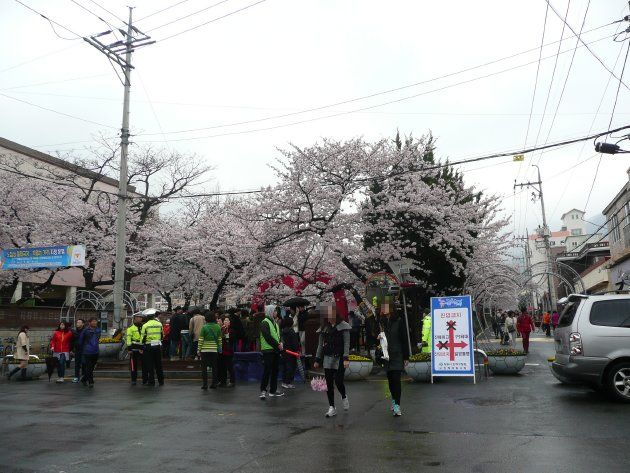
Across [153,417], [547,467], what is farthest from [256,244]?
[547,467]

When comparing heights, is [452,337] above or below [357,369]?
above

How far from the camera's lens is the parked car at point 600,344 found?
9.08 metres

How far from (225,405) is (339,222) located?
371 inches

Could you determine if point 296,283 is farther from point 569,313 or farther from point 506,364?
Answer: point 569,313

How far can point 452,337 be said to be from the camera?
12.3m

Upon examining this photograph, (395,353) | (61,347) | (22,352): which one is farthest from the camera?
(22,352)

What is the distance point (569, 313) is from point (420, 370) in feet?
12.7

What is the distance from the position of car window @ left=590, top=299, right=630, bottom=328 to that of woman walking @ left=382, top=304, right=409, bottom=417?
3620 millimetres

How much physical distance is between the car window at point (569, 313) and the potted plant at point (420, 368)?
331cm

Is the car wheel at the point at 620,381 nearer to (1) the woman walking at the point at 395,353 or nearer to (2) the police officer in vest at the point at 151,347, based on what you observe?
(1) the woman walking at the point at 395,353

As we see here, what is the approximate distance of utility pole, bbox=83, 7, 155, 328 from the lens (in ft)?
63.8

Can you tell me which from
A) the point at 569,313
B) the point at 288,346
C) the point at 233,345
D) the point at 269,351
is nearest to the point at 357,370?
the point at 288,346

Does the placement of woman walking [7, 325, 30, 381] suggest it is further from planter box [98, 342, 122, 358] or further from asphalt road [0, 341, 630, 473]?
asphalt road [0, 341, 630, 473]

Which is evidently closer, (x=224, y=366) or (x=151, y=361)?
(x=224, y=366)
